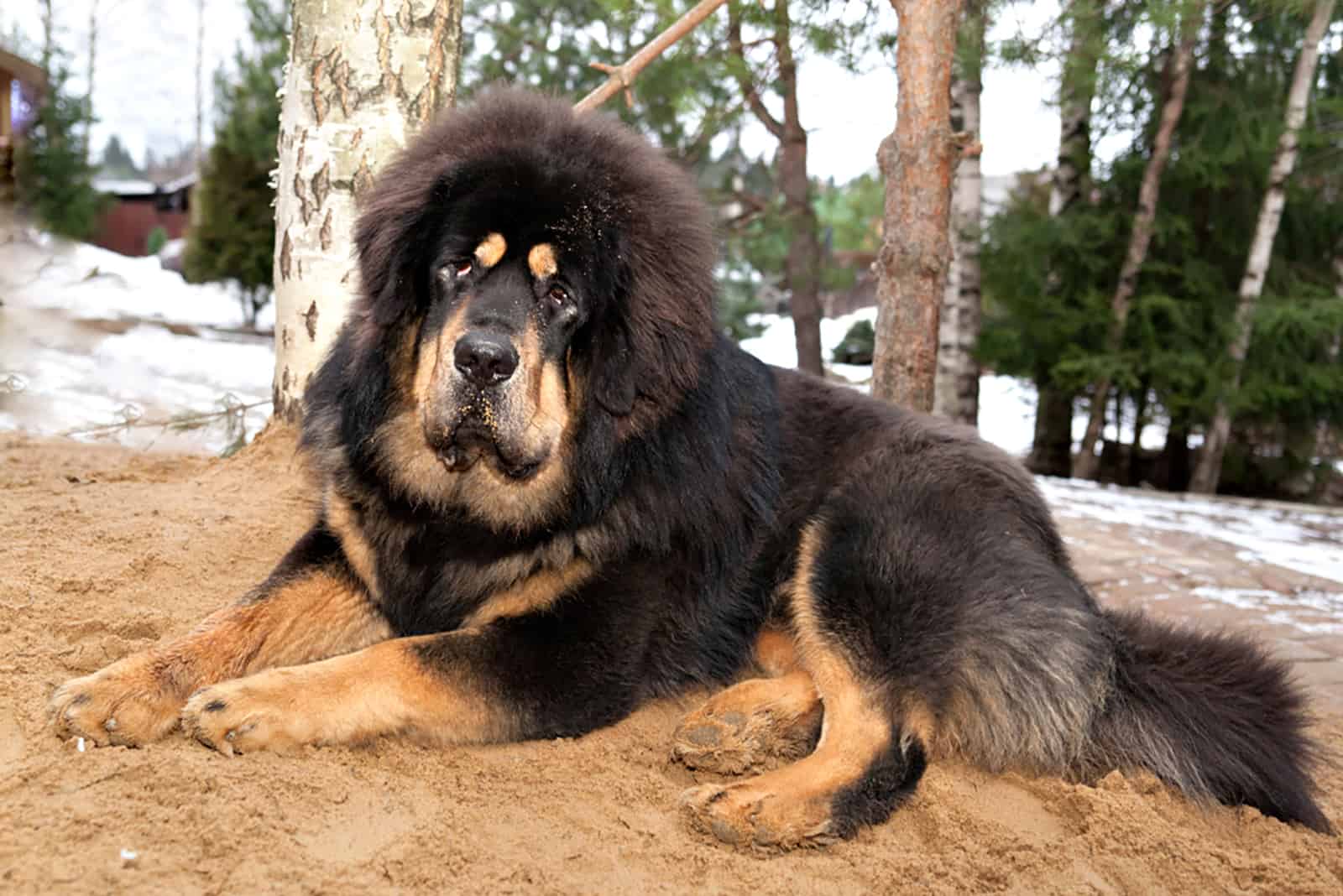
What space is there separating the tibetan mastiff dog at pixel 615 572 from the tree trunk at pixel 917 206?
194 cm

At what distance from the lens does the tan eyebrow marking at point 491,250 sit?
104 inches

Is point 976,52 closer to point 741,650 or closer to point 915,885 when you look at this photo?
point 741,650

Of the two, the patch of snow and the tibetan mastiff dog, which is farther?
A: the patch of snow

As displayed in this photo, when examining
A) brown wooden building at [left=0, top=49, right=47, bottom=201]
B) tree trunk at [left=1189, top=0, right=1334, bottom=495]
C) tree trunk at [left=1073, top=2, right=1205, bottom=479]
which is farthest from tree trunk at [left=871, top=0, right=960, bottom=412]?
tree trunk at [left=1189, top=0, right=1334, bottom=495]

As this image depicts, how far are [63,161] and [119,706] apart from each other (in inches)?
816

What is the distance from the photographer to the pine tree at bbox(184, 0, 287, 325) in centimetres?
1517

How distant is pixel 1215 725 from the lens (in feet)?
8.66

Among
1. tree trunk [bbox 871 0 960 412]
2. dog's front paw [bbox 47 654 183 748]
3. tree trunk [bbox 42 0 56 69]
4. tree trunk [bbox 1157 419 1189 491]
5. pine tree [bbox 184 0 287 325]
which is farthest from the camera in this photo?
tree trunk [bbox 42 0 56 69]

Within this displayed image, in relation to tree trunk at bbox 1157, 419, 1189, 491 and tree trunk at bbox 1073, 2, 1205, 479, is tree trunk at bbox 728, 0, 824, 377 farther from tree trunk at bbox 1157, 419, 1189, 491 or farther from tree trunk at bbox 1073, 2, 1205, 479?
tree trunk at bbox 1157, 419, 1189, 491

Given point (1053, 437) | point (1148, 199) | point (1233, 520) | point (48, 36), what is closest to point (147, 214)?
point (48, 36)

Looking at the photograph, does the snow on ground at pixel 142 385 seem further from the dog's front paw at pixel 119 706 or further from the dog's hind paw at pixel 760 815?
the dog's hind paw at pixel 760 815

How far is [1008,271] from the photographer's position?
1049 centimetres

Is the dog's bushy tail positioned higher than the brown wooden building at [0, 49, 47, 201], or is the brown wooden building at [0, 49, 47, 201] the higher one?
the brown wooden building at [0, 49, 47, 201]

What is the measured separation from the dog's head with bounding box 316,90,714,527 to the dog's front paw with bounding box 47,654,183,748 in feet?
2.67
